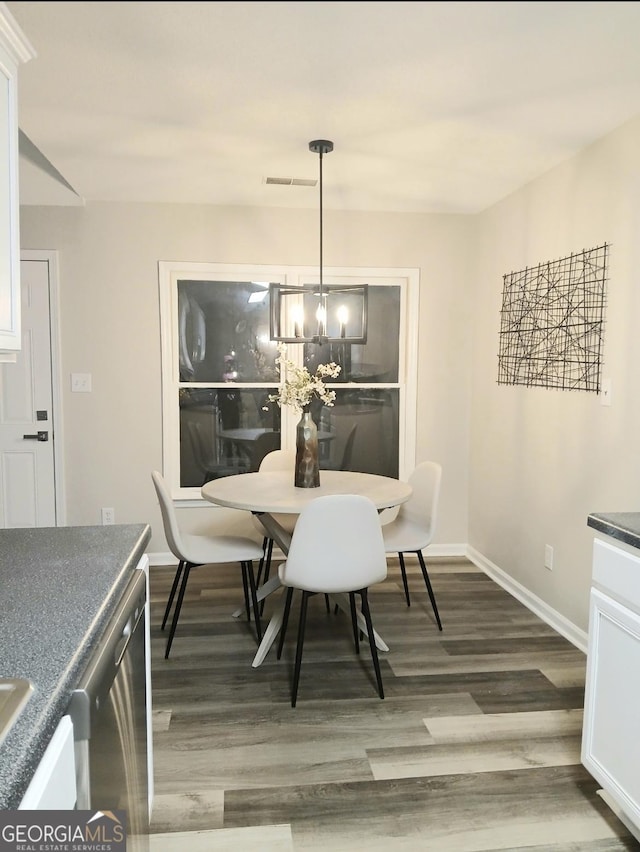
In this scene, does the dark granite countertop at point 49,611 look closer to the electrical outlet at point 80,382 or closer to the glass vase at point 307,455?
the glass vase at point 307,455

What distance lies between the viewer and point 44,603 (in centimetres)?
119

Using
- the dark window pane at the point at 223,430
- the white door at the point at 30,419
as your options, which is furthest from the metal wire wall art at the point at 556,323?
the white door at the point at 30,419

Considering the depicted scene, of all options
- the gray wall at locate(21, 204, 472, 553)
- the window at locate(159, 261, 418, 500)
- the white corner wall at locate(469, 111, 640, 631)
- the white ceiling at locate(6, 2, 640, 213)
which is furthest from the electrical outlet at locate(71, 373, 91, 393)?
the white corner wall at locate(469, 111, 640, 631)

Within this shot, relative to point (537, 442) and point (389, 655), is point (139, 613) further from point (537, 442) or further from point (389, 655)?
point (537, 442)

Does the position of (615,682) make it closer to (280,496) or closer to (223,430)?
(280,496)

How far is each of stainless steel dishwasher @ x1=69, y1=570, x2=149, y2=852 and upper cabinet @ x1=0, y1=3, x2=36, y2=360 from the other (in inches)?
28.1

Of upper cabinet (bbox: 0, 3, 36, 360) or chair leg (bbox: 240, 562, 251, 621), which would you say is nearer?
upper cabinet (bbox: 0, 3, 36, 360)

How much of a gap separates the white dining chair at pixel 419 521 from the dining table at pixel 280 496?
0.54ft

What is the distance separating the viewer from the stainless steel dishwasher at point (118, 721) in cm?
95

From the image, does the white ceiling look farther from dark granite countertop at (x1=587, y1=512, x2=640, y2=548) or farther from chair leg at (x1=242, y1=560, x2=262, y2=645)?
chair leg at (x1=242, y1=560, x2=262, y2=645)

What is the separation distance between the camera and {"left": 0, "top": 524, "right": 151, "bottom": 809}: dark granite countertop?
0.77 meters

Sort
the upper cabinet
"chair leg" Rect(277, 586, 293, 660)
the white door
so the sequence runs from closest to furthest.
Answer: the upper cabinet
"chair leg" Rect(277, 586, 293, 660)
the white door

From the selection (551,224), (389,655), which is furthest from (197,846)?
(551,224)

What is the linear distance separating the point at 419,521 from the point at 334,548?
96cm
